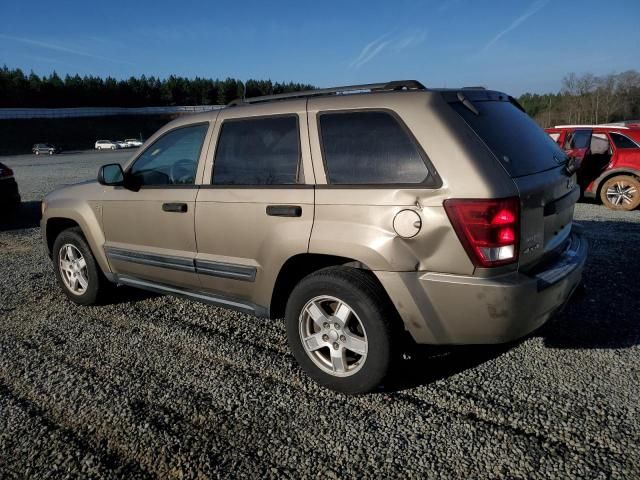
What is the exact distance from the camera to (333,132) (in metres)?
3.13

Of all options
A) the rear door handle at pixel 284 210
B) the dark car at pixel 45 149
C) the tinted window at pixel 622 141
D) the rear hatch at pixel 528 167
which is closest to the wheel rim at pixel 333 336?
the rear door handle at pixel 284 210

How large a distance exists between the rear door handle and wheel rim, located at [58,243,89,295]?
96.9 inches

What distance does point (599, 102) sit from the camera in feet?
191

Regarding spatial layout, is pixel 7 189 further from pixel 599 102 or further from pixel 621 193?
pixel 599 102

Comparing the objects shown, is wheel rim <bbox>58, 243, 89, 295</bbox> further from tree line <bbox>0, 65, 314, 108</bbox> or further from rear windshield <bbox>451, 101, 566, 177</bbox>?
tree line <bbox>0, 65, 314, 108</bbox>

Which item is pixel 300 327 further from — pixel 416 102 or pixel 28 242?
pixel 28 242

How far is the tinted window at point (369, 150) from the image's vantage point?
9.24 feet

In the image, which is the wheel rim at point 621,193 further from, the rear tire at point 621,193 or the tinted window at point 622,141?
the tinted window at point 622,141

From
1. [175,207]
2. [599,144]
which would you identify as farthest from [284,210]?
[599,144]

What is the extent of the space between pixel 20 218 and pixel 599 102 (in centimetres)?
6374

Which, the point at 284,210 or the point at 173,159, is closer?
the point at 284,210

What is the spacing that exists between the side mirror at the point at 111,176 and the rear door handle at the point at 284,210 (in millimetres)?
1662

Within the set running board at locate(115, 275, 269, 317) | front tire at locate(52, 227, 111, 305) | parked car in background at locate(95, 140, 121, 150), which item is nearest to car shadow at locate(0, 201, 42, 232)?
front tire at locate(52, 227, 111, 305)

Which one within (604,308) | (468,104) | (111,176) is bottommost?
(604,308)
